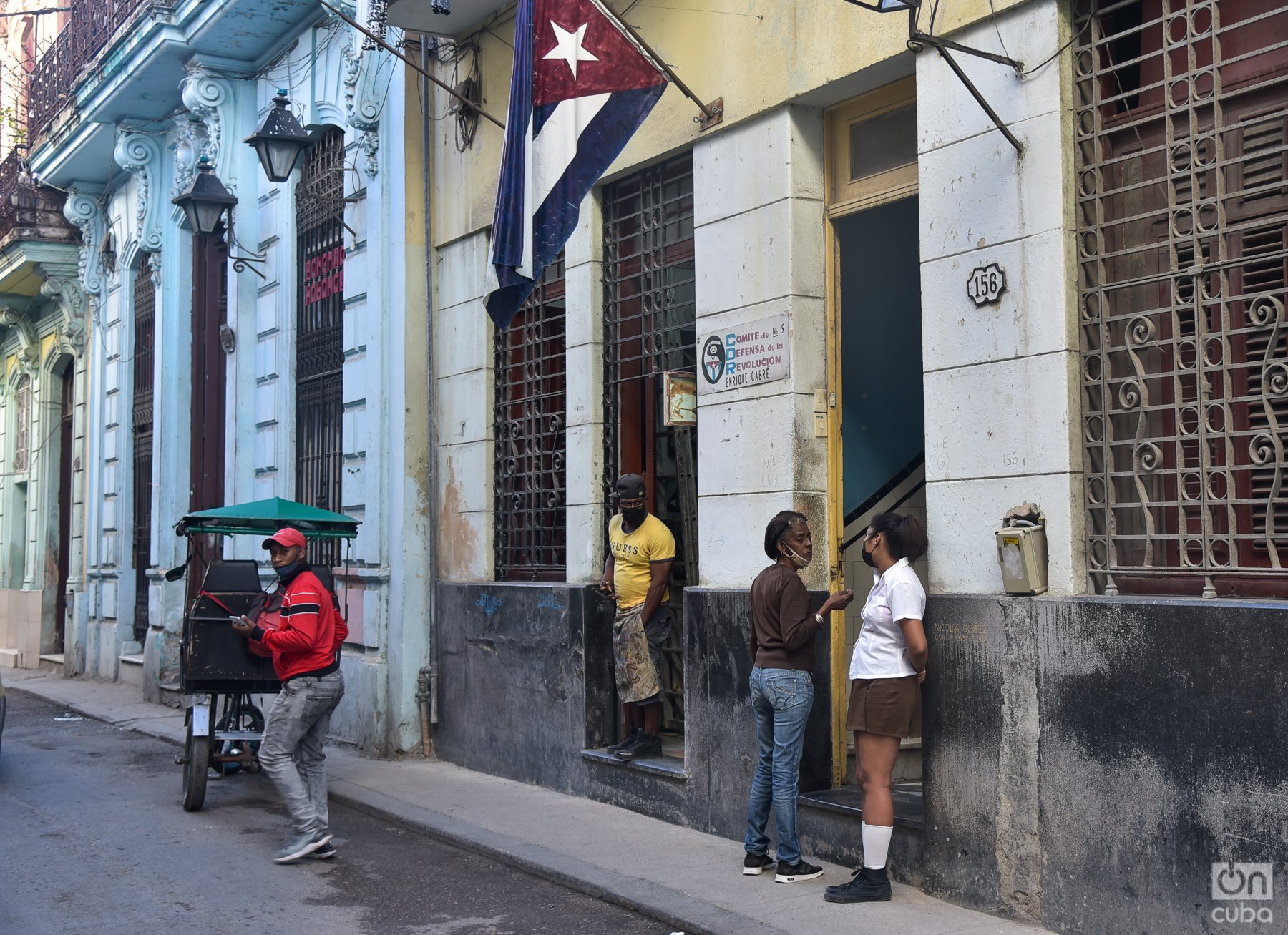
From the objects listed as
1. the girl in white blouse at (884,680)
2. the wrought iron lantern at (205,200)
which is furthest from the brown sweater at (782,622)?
the wrought iron lantern at (205,200)

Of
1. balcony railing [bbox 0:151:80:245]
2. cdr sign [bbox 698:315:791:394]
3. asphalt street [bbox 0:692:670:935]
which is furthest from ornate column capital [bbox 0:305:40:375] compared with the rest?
cdr sign [bbox 698:315:791:394]

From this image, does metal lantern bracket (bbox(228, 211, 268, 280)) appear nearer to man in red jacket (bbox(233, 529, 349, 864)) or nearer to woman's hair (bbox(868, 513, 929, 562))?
man in red jacket (bbox(233, 529, 349, 864))

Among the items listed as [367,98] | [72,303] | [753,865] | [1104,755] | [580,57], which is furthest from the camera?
[72,303]

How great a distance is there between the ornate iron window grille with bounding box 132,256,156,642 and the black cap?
11.1m

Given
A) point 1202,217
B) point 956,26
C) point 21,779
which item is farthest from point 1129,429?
point 21,779

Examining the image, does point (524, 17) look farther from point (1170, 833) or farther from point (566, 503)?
point (1170, 833)

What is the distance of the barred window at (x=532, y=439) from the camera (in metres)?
10.1

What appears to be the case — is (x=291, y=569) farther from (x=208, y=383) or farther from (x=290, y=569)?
(x=208, y=383)

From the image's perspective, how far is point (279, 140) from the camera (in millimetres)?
12430

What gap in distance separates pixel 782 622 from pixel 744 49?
11.5 ft

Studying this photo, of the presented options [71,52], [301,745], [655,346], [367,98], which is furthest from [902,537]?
[71,52]

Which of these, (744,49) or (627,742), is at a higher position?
(744,49)

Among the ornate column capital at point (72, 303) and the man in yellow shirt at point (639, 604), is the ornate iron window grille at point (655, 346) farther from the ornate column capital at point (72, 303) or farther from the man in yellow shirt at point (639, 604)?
the ornate column capital at point (72, 303)

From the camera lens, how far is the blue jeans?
6.70 m
